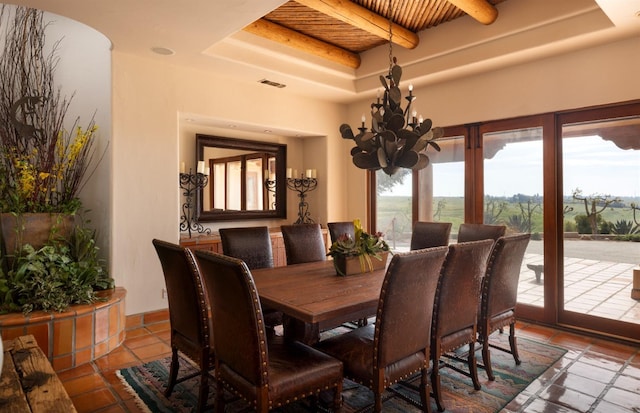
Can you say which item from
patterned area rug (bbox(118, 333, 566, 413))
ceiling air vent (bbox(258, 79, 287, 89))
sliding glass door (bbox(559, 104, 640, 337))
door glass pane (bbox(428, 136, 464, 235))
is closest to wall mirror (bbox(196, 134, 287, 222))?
ceiling air vent (bbox(258, 79, 287, 89))

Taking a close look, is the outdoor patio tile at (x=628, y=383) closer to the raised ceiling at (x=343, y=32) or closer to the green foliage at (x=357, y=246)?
the green foliage at (x=357, y=246)

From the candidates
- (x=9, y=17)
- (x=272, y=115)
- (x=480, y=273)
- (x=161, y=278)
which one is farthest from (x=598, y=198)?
(x=9, y=17)

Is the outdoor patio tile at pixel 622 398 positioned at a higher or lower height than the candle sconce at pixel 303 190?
lower

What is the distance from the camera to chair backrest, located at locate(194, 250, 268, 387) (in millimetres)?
1757

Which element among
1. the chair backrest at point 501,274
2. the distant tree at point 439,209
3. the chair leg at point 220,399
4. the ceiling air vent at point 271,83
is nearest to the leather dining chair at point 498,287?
the chair backrest at point 501,274

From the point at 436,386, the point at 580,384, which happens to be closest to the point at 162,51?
the point at 436,386

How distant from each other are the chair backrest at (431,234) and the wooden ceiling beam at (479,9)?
197 centimetres

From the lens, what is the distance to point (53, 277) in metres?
3.11

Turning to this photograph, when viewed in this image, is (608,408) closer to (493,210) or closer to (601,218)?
(601,218)

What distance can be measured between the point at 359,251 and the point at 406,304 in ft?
3.15

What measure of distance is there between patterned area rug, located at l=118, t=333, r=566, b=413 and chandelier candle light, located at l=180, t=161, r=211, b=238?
1949 millimetres

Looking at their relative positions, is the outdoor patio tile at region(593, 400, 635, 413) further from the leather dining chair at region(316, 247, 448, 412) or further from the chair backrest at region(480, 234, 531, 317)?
the leather dining chair at region(316, 247, 448, 412)

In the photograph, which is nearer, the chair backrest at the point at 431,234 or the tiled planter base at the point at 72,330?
the tiled planter base at the point at 72,330

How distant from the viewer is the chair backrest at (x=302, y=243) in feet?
11.9
